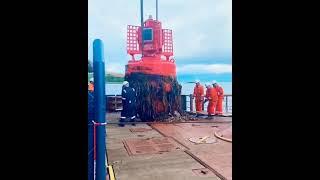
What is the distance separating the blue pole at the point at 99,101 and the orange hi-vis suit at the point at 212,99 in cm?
869

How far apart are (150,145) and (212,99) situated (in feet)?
18.1

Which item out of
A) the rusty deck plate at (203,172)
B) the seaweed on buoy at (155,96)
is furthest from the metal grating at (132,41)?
the rusty deck plate at (203,172)

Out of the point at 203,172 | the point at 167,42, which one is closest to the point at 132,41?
the point at 167,42

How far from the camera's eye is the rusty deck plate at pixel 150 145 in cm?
617

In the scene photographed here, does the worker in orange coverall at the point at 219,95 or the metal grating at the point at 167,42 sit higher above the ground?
the metal grating at the point at 167,42

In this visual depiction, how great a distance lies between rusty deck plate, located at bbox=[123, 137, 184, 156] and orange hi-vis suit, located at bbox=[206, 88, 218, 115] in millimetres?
4551

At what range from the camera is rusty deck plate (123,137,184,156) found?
617 cm

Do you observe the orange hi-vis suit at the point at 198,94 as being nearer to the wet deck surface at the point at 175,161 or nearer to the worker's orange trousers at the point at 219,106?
the worker's orange trousers at the point at 219,106

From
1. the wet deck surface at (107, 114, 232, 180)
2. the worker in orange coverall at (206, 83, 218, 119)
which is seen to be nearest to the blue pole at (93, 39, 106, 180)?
the wet deck surface at (107, 114, 232, 180)

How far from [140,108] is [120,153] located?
546 centimetres
